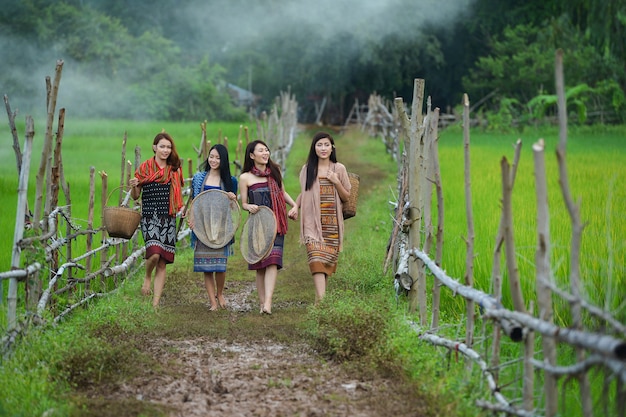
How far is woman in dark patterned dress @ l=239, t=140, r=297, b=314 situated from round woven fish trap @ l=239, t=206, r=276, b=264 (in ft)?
0.13

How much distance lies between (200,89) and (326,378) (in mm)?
24621

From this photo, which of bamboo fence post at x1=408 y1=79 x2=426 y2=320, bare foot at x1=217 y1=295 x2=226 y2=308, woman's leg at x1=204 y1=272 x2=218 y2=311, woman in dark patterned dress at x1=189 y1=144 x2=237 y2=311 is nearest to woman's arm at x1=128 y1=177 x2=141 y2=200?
woman in dark patterned dress at x1=189 y1=144 x2=237 y2=311

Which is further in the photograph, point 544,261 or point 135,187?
point 135,187

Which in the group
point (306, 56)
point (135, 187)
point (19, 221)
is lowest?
point (19, 221)

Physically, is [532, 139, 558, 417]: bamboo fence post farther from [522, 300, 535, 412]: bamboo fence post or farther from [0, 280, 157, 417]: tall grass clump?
[0, 280, 157, 417]: tall grass clump

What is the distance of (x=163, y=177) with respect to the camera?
609cm

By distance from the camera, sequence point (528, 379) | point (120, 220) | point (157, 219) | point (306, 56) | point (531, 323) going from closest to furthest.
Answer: point (531, 323) → point (528, 379) → point (120, 220) → point (157, 219) → point (306, 56)

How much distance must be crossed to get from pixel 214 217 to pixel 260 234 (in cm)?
36

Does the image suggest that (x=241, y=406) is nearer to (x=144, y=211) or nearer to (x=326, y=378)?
(x=326, y=378)

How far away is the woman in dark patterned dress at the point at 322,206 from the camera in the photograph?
5.95 m

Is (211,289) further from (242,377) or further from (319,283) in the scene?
(242,377)

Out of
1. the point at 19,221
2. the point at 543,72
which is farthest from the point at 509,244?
the point at 543,72

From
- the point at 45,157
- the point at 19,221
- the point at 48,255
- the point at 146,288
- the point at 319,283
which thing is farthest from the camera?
the point at 146,288

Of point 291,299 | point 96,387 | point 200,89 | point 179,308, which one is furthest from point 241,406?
point 200,89
